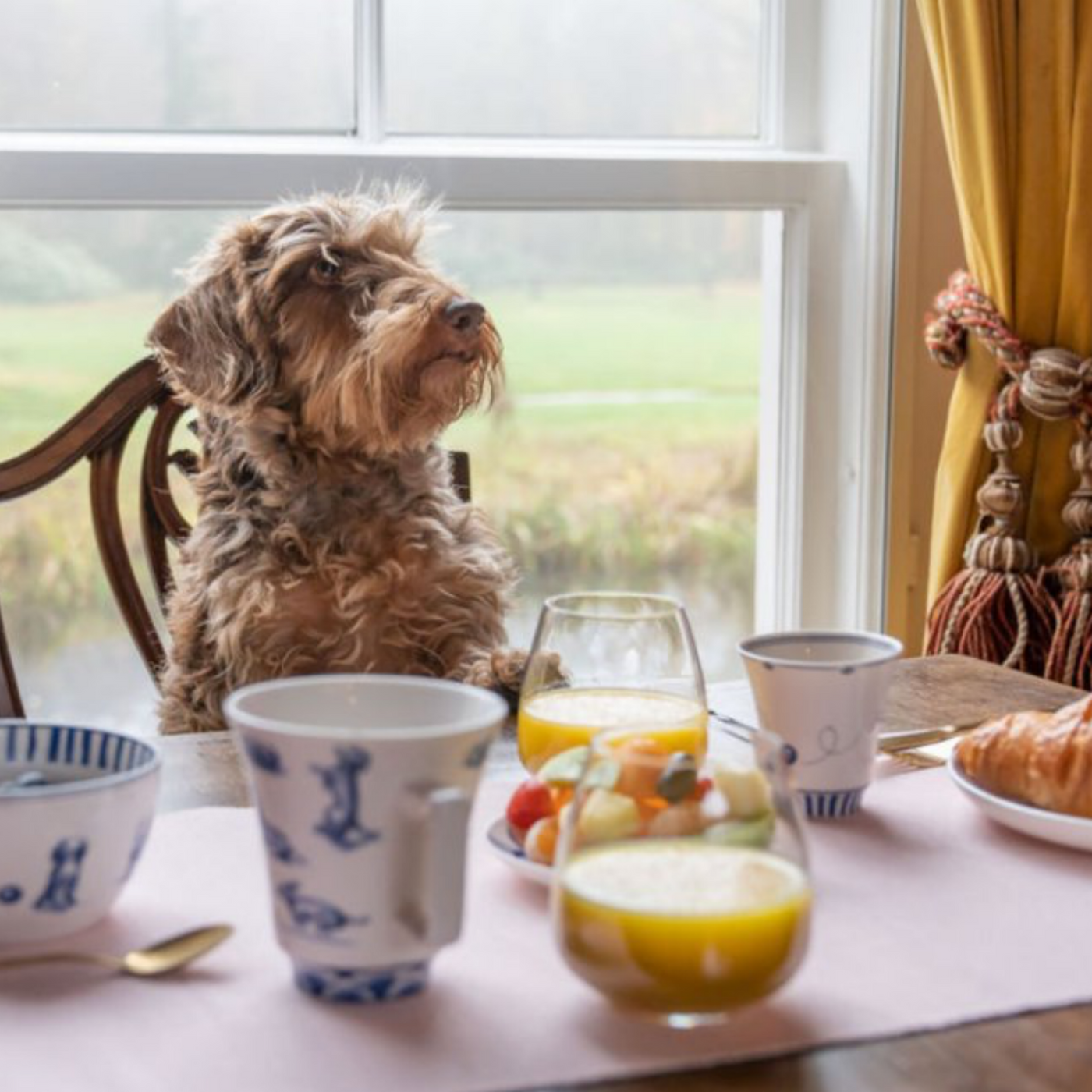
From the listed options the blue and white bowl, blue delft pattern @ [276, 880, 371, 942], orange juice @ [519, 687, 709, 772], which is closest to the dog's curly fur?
orange juice @ [519, 687, 709, 772]

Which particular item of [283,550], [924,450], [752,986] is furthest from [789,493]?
[752,986]

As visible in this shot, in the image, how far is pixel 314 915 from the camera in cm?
87

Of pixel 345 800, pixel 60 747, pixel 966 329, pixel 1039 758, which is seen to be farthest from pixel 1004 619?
pixel 345 800

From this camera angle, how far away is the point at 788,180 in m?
2.70

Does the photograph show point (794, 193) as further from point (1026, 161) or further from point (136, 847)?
point (136, 847)

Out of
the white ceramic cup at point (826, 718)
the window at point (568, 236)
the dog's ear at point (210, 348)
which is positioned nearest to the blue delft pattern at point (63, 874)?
the white ceramic cup at point (826, 718)

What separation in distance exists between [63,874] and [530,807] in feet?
0.93

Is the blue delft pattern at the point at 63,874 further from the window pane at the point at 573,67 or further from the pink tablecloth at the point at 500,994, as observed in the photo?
the window pane at the point at 573,67

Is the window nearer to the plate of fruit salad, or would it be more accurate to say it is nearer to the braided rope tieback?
the braided rope tieback

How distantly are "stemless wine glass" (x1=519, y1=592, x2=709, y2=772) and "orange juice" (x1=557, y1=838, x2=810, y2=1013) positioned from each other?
278mm

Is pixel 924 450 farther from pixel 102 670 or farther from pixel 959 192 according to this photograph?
pixel 102 670

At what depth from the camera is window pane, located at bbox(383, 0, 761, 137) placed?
8.54ft

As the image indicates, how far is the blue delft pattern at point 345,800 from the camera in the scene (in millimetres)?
830

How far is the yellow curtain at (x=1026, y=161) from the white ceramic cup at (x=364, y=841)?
1697mm
